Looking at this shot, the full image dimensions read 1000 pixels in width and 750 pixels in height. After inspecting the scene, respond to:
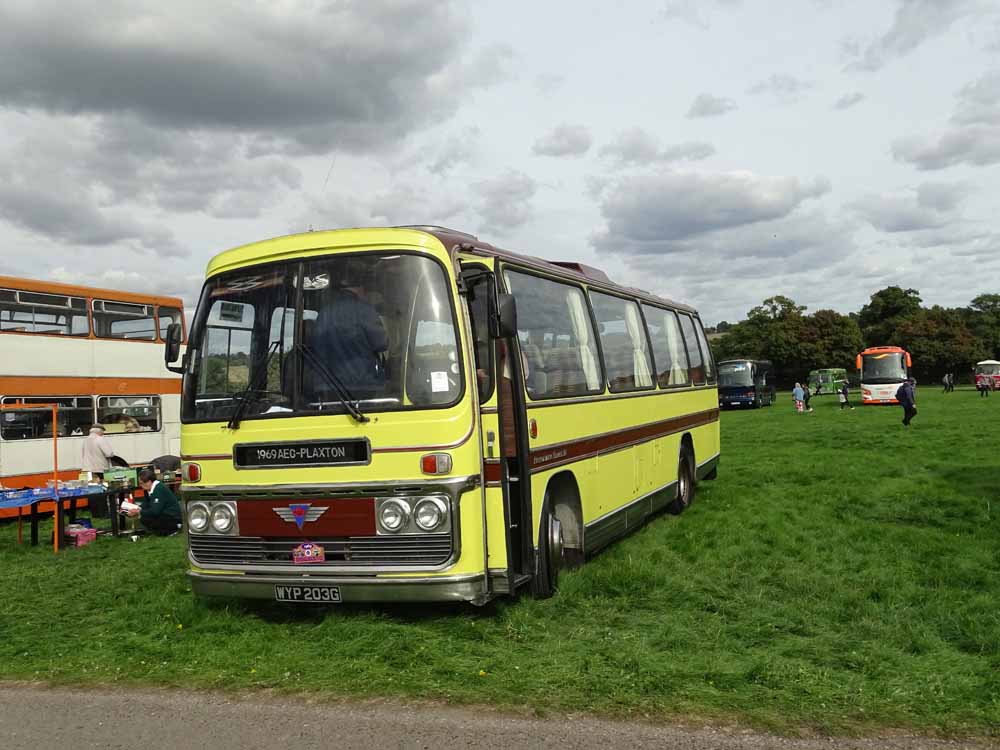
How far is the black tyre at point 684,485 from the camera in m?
13.5

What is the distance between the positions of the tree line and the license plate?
104 m

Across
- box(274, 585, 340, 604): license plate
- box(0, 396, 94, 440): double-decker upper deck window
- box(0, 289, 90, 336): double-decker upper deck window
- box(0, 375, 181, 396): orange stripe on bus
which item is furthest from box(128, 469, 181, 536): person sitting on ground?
box(274, 585, 340, 604): license plate

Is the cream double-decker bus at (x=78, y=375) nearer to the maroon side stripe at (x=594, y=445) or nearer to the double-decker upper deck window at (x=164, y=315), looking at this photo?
the double-decker upper deck window at (x=164, y=315)

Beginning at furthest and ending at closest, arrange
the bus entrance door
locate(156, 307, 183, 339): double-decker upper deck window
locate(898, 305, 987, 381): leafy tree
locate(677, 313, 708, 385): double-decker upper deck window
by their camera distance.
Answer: locate(898, 305, 987, 381): leafy tree → locate(156, 307, 183, 339): double-decker upper deck window → locate(677, 313, 708, 385): double-decker upper deck window → the bus entrance door

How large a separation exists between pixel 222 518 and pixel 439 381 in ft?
6.91

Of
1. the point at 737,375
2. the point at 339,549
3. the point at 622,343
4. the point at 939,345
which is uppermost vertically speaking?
the point at 939,345

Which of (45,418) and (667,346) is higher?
(667,346)

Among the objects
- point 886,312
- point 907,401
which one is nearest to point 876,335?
point 886,312

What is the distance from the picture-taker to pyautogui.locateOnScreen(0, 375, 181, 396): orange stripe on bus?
54.8ft

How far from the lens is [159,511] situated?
44.9 feet

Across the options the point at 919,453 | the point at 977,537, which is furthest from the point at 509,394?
the point at 919,453

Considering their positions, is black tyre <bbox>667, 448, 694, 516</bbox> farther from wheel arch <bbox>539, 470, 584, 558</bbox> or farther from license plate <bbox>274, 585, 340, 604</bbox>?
license plate <bbox>274, 585, 340, 604</bbox>

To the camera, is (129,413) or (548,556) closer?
(548,556)

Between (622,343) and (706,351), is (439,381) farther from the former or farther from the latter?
(706,351)
